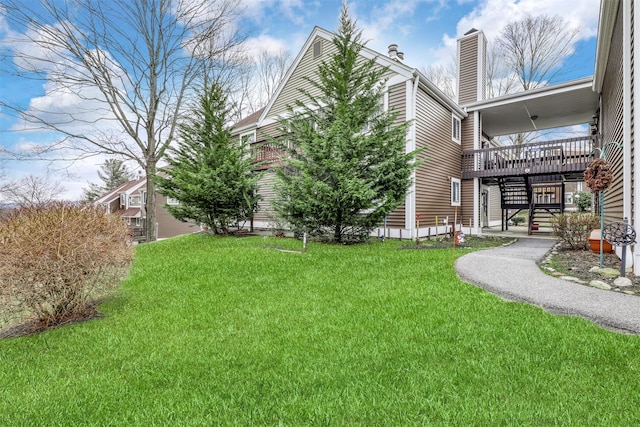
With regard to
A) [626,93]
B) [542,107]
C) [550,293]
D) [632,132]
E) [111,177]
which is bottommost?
[550,293]

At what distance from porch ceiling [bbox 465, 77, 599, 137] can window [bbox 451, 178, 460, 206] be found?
10.4 ft

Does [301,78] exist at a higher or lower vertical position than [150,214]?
higher

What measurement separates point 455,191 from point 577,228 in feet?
19.2

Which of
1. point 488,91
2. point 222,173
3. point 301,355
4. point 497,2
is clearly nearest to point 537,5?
point 497,2

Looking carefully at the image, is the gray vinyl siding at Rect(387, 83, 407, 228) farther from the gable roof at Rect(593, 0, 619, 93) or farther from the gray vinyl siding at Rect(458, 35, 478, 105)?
the gray vinyl siding at Rect(458, 35, 478, 105)

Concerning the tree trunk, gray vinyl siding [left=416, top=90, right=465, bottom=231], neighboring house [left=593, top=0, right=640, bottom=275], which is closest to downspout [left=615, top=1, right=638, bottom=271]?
neighboring house [left=593, top=0, right=640, bottom=275]

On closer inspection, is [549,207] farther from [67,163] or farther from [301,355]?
[67,163]

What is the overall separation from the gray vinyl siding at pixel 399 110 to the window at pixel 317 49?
4248 millimetres

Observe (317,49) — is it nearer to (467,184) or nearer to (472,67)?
(472,67)

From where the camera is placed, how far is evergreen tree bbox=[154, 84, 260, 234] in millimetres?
11766

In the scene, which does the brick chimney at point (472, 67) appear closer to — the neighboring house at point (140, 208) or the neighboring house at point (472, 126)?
the neighboring house at point (472, 126)

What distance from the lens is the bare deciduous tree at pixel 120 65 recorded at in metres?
12.9

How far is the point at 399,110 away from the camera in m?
10.8

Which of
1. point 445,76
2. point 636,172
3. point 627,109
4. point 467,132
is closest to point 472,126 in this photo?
point 467,132
